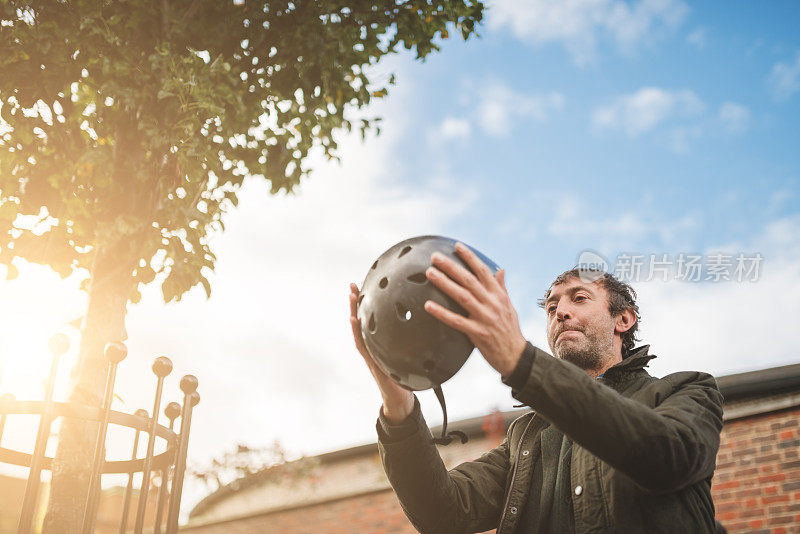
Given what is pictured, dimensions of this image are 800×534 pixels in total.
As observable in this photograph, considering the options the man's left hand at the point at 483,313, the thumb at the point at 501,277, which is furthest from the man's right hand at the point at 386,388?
the thumb at the point at 501,277

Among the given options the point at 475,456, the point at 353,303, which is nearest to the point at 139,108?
the point at 353,303

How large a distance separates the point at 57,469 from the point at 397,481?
8.92 ft

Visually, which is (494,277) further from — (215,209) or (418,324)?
(215,209)

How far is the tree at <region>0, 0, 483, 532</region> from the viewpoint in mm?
4617

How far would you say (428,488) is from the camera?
2.68m

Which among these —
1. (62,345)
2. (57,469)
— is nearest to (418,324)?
(62,345)

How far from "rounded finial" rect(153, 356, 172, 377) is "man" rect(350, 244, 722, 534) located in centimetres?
205

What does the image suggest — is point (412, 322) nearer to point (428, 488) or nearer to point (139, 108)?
point (428, 488)

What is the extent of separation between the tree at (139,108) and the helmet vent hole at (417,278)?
291 cm

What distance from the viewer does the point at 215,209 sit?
522 centimetres

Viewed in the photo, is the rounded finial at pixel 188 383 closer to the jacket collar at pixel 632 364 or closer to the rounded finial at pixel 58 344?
the rounded finial at pixel 58 344

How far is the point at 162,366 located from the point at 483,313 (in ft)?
9.48

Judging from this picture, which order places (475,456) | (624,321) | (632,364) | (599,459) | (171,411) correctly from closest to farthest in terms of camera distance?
(599,459), (632,364), (624,321), (171,411), (475,456)

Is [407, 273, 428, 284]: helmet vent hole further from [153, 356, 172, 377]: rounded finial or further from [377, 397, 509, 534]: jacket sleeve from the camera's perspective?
[153, 356, 172, 377]: rounded finial
